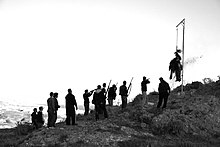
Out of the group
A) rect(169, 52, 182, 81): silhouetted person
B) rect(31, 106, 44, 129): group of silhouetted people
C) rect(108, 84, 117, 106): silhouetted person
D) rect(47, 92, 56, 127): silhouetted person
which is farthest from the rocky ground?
rect(108, 84, 117, 106): silhouetted person

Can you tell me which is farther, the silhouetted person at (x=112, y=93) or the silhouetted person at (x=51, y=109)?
the silhouetted person at (x=112, y=93)

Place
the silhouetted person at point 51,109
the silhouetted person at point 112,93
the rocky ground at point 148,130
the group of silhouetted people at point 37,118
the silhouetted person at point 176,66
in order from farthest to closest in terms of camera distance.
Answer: the silhouetted person at point 112,93 < the silhouetted person at point 176,66 < the group of silhouetted people at point 37,118 < the silhouetted person at point 51,109 < the rocky ground at point 148,130

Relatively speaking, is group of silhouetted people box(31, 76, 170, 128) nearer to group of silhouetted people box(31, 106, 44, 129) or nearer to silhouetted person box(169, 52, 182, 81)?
group of silhouetted people box(31, 106, 44, 129)

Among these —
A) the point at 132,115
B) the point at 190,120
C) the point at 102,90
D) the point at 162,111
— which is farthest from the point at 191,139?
the point at 102,90

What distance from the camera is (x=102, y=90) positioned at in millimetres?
16516

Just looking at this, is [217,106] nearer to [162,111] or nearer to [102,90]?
[162,111]

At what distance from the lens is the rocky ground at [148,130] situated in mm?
12767

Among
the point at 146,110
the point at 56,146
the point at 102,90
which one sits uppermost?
the point at 102,90

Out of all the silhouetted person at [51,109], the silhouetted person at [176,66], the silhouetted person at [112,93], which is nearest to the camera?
the silhouetted person at [51,109]

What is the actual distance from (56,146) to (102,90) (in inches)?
202

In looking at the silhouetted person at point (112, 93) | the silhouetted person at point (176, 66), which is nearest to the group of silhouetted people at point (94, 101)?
the silhouetted person at point (112, 93)

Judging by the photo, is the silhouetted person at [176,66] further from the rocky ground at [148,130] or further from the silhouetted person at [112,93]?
the silhouetted person at [112,93]

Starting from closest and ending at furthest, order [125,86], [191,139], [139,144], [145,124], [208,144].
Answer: [139,144]
[208,144]
[191,139]
[145,124]
[125,86]

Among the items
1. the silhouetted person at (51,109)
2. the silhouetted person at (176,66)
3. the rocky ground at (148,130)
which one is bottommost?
the rocky ground at (148,130)
